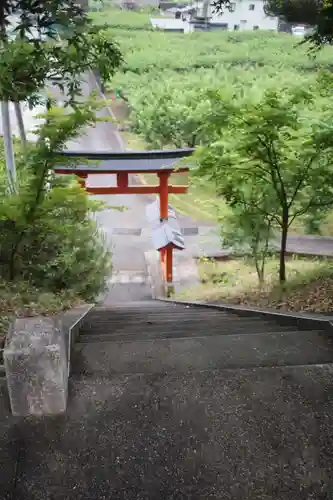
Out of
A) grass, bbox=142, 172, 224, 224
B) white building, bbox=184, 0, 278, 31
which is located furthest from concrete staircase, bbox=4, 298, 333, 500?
white building, bbox=184, 0, 278, 31

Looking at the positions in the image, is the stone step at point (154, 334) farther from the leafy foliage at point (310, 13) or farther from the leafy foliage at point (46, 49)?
the leafy foliage at point (310, 13)

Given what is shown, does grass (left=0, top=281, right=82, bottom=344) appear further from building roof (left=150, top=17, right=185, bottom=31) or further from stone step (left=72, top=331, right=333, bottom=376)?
building roof (left=150, top=17, right=185, bottom=31)

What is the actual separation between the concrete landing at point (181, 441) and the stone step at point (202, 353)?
38cm

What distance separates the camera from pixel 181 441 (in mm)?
2736

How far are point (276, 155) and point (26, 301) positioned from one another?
11.5ft

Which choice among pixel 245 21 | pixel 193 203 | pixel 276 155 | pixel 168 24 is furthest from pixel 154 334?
pixel 168 24

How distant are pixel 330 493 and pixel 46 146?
14.0 feet

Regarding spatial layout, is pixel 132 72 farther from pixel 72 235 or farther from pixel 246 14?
pixel 72 235

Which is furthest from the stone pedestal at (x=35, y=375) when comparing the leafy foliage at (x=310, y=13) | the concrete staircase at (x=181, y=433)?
the leafy foliage at (x=310, y=13)

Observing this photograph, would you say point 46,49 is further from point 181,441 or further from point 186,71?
point 186,71

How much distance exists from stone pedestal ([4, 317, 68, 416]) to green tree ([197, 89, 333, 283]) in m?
3.76

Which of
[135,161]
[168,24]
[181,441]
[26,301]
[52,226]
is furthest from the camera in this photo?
[168,24]

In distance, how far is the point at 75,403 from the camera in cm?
304

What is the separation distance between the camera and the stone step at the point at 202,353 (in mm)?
3695
